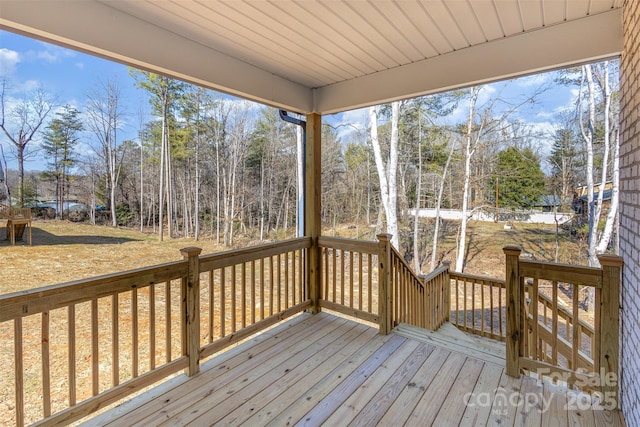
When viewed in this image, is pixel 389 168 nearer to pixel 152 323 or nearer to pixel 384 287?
pixel 384 287

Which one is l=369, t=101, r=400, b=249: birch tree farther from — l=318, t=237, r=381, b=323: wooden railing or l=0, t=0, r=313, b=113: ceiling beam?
l=0, t=0, r=313, b=113: ceiling beam

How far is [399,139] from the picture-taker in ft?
25.1

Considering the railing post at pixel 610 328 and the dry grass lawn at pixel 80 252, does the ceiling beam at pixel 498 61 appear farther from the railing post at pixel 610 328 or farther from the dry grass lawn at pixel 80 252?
the dry grass lawn at pixel 80 252

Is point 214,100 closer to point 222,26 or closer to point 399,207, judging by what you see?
point 222,26

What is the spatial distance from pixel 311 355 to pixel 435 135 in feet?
22.2

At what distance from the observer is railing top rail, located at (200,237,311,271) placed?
243 centimetres

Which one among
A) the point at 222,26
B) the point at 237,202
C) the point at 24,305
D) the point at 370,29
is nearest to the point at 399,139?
the point at 237,202

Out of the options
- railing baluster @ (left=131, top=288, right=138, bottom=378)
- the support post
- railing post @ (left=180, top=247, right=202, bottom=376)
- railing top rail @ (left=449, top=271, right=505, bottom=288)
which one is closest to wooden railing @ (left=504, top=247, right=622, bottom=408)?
railing top rail @ (left=449, top=271, right=505, bottom=288)

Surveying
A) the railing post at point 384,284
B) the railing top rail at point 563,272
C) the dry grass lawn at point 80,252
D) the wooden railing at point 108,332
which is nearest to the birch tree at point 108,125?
the dry grass lawn at point 80,252

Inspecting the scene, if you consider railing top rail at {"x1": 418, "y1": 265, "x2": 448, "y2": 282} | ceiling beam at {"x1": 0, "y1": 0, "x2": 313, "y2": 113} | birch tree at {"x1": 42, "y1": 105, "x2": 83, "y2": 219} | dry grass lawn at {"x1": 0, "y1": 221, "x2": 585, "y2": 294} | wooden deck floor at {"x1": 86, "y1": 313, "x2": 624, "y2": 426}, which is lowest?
wooden deck floor at {"x1": 86, "y1": 313, "x2": 624, "y2": 426}

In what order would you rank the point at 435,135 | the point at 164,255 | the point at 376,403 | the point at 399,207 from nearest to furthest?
the point at 376,403
the point at 164,255
the point at 435,135
the point at 399,207

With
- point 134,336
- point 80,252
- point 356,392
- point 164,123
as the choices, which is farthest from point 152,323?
point 164,123

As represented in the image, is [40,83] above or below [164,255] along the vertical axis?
above

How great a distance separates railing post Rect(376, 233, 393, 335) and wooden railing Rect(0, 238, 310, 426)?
927 mm
